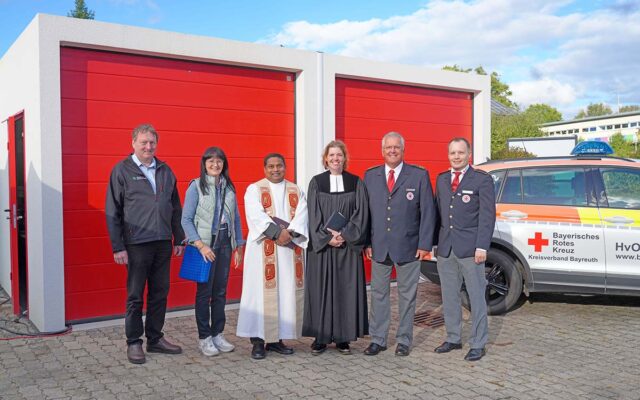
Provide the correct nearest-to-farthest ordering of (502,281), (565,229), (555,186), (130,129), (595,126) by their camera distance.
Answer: (565,229), (130,129), (555,186), (502,281), (595,126)

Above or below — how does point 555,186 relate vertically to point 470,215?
above

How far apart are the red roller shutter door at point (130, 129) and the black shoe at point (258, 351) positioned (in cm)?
216

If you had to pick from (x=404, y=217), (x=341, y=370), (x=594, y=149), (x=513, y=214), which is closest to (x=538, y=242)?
(x=513, y=214)

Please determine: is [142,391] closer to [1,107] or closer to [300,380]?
[300,380]

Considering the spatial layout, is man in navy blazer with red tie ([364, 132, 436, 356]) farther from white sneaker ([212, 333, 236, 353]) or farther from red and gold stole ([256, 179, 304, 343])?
white sneaker ([212, 333, 236, 353])

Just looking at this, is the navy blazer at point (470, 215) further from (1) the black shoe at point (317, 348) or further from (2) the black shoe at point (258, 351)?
(2) the black shoe at point (258, 351)

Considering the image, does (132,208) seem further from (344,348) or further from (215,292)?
(344,348)

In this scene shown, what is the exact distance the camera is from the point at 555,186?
6.97m

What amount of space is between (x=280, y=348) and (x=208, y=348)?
0.65m

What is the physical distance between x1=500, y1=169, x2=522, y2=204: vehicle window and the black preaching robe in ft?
7.92

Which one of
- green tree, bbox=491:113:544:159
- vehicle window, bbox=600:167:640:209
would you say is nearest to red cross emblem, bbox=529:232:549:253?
vehicle window, bbox=600:167:640:209

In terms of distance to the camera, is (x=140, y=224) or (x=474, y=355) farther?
(x=474, y=355)

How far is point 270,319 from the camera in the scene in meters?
5.39

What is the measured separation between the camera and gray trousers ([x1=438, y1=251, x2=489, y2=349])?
5398mm
